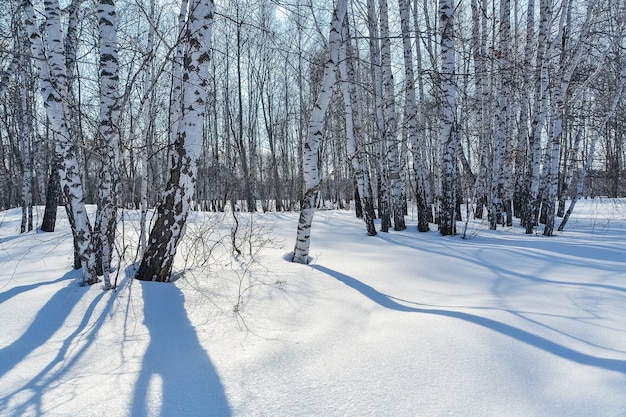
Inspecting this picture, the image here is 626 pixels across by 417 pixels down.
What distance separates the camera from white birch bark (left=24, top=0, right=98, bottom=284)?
383cm

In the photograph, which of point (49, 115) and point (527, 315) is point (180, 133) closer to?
point (49, 115)

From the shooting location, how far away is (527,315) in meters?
2.90

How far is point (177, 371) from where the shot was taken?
224 centimetres

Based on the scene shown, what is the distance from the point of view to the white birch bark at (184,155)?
13.1ft

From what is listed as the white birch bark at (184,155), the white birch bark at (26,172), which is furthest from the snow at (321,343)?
the white birch bark at (26,172)

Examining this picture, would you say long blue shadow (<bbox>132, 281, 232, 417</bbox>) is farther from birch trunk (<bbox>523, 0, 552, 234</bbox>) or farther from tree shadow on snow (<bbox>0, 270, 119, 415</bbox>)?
birch trunk (<bbox>523, 0, 552, 234</bbox>)

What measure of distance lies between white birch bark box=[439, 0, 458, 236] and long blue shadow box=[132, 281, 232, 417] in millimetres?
6275

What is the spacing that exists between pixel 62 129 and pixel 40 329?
2.07 m

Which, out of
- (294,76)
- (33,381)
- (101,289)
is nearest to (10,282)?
(101,289)

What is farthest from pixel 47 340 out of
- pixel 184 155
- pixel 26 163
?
pixel 26 163

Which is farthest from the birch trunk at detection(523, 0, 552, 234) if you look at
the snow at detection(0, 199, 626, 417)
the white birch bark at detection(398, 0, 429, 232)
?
the snow at detection(0, 199, 626, 417)

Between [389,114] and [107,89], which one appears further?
[389,114]

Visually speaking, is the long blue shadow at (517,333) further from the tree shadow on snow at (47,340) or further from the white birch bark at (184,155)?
the tree shadow on snow at (47,340)

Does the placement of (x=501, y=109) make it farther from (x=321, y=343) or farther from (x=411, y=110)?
(x=321, y=343)
